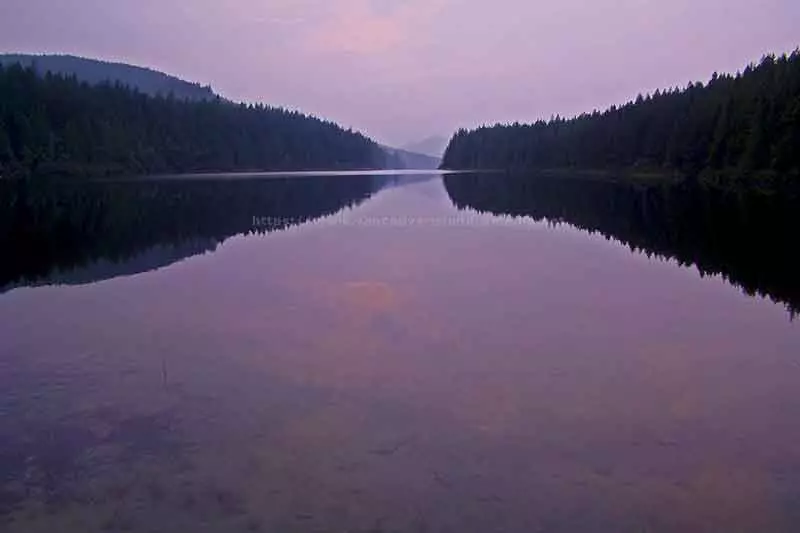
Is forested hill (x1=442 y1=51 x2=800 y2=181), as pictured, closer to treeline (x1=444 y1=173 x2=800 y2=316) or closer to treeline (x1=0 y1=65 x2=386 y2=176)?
treeline (x1=444 y1=173 x2=800 y2=316)

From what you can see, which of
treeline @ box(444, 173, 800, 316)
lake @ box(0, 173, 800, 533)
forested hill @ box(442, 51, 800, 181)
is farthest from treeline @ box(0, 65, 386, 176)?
lake @ box(0, 173, 800, 533)

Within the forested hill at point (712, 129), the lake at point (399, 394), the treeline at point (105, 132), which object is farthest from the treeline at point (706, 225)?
the treeline at point (105, 132)

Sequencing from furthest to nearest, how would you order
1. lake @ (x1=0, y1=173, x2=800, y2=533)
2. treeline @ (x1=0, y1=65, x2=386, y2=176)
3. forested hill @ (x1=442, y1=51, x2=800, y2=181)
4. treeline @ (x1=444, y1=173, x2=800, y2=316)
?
treeline @ (x1=0, y1=65, x2=386, y2=176) < forested hill @ (x1=442, y1=51, x2=800, y2=181) < treeline @ (x1=444, y1=173, x2=800, y2=316) < lake @ (x1=0, y1=173, x2=800, y2=533)

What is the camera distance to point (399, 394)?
40.7 ft

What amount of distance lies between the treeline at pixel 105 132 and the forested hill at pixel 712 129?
74642mm

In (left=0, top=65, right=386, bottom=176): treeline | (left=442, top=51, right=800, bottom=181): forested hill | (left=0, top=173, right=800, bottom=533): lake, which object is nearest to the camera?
(left=0, top=173, right=800, bottom=533): lake

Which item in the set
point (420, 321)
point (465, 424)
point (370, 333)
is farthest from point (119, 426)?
point (420, 321)

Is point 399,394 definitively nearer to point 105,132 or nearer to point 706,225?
point 706,225

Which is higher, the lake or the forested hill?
the forested hill

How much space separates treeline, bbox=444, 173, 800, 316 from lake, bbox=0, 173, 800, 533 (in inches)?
16.9

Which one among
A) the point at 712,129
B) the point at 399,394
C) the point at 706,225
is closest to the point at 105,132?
the point at 712,129

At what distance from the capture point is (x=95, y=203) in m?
59.1

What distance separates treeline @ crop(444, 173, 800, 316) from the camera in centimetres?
2612

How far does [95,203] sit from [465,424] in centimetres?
5429
